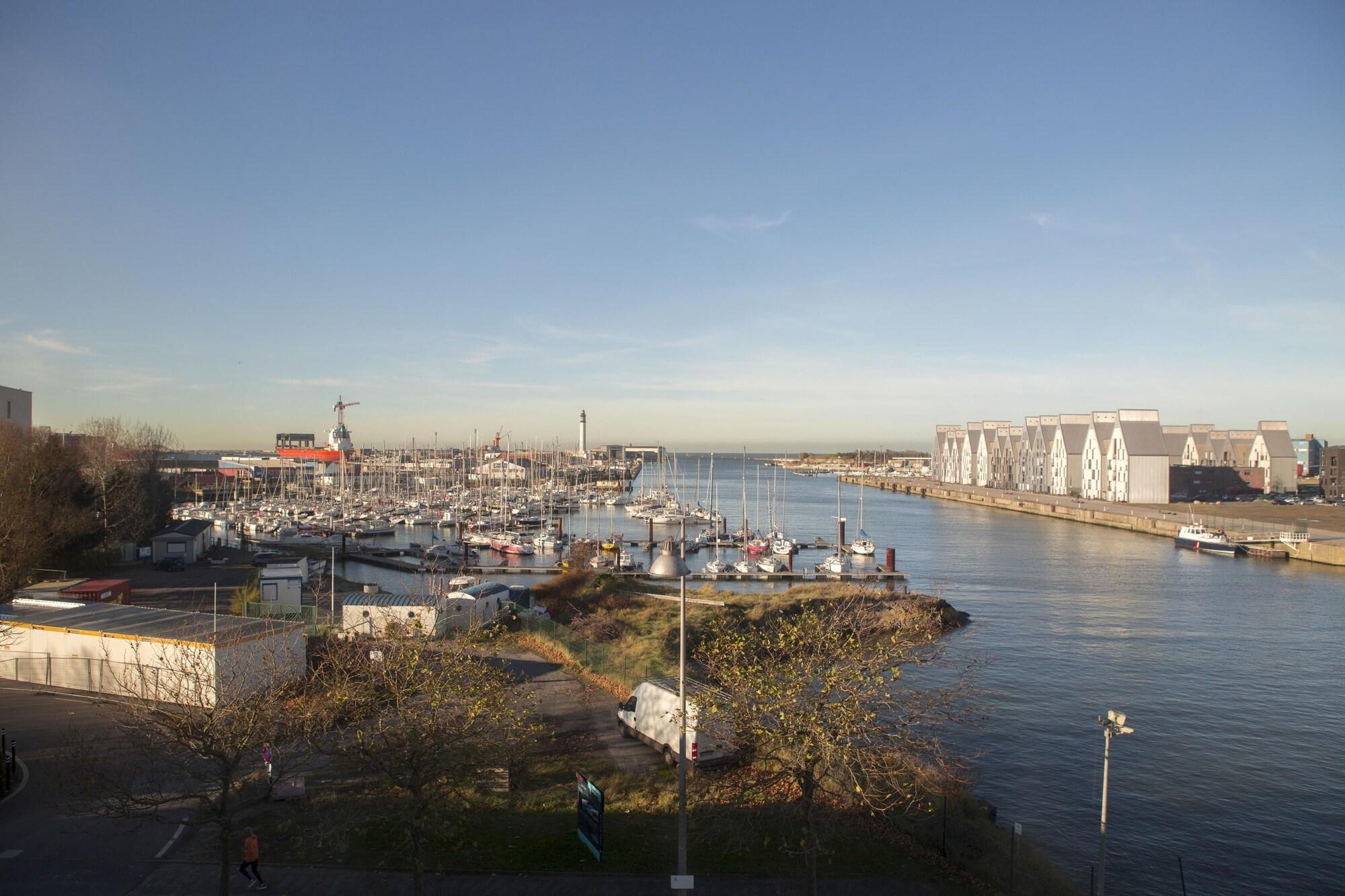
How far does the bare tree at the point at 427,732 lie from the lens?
712cm

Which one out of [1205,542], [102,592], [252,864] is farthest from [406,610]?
[1205,542]

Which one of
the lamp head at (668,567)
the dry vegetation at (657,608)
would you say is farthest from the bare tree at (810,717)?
the dry vegetation at (657,608)

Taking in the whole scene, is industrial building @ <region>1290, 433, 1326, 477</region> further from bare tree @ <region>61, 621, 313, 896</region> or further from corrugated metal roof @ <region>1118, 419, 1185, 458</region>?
bare tree @ <region>61, 621, 313, 896</region>

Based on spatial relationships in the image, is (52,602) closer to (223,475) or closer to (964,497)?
(223,475)

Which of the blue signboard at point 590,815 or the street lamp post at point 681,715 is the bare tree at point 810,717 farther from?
the blue signboard at point 590,815

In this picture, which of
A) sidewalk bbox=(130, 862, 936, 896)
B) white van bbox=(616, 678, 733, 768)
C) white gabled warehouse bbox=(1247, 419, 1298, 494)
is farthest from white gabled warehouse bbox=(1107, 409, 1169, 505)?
sidewalk bbox=(130, 862, 936, 896)

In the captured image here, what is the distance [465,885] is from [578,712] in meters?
5.31

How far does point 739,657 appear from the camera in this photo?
335 inches

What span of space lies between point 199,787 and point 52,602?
34.3 ft

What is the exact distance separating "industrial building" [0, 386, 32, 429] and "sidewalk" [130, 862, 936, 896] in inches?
1433

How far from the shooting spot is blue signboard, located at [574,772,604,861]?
8.09 m

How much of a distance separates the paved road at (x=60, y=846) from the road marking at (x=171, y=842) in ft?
0.14

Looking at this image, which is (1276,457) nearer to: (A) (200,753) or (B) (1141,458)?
(B) (1141,458)

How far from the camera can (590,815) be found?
828cm
